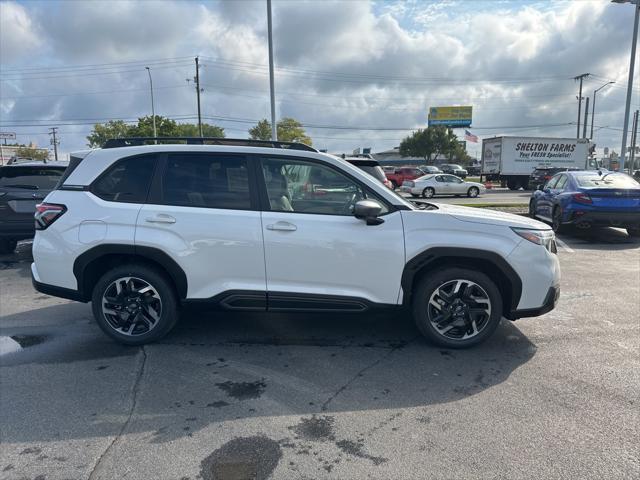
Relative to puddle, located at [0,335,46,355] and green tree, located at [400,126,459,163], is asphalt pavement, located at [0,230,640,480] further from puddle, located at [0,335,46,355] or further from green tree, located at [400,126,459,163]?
green tree, located at [400,126,459,163]

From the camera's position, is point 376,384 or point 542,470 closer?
point 542,470

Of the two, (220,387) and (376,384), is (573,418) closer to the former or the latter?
(376,384)

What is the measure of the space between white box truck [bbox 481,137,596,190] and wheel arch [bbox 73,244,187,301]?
32.3m

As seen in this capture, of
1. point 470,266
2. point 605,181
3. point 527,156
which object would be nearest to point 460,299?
point 470,266

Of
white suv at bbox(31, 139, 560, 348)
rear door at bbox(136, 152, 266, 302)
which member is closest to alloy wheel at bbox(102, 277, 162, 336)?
white suv at bbox(31, 139, 560, 348)

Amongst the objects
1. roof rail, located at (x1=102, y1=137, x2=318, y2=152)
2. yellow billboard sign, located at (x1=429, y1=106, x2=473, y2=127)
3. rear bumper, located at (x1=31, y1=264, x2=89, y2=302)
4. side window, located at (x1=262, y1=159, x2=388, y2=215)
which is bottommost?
rear bumper, located at (x1=31, y1=264, x2=89, y2=302)

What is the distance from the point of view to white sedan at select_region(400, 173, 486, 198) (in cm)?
2500

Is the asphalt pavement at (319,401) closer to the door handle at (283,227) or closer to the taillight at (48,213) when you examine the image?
the taillight at (48,213)

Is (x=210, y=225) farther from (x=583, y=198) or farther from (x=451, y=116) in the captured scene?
(x=451, y=116)

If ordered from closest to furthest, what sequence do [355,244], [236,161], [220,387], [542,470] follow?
[542,470] < [220,387] < [355,244] < [236,161]

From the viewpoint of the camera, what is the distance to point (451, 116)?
74062mm

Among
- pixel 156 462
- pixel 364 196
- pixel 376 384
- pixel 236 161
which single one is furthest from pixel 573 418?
pixel 236 161

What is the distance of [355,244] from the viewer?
3.96m

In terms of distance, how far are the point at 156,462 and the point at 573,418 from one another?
2.74 meters
